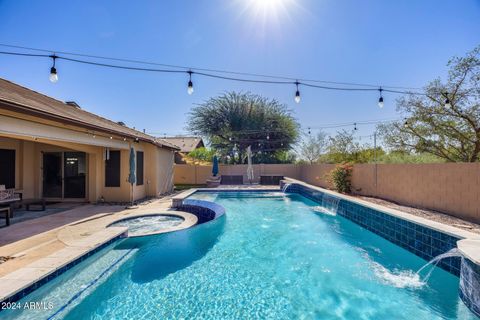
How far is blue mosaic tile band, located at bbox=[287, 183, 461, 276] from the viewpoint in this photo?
4082 millimetres

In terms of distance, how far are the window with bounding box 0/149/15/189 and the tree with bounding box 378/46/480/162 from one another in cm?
1616

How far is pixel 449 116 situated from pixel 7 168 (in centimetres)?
1784

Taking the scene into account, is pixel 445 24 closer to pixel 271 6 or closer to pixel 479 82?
pixel 479 82

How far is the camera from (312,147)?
25.4 meters

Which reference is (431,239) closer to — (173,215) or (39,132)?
(173,215)

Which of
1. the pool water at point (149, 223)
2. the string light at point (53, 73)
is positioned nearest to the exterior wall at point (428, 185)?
the pool water at point (149, 223)

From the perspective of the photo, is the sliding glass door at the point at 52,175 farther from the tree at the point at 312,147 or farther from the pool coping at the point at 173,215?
the tree at the point at 312,147

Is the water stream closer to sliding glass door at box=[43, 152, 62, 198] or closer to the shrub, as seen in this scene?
the shrub

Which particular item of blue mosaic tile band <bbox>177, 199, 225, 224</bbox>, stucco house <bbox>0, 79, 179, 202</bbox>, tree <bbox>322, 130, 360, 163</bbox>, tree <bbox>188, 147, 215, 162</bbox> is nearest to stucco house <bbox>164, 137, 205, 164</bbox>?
tree <bbox>188, 147, 215, 162</bbox>

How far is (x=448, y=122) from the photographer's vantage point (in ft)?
34.4

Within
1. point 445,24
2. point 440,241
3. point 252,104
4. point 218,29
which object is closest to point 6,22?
point 218,29

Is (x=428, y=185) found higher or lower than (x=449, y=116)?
lower

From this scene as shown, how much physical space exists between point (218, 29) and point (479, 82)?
1067cm

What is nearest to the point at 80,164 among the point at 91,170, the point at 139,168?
the point at 91,170
